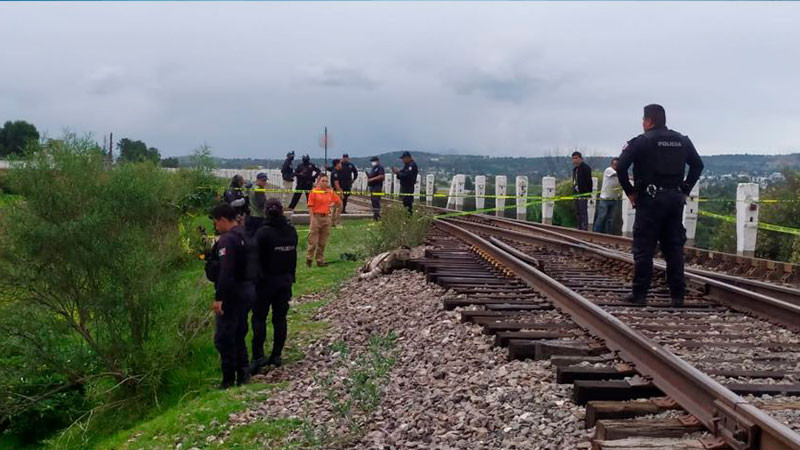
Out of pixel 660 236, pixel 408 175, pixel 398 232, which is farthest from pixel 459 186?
pixel 660 236

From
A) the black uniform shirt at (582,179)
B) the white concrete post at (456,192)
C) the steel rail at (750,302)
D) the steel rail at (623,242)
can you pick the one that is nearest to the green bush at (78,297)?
the steel rail at (750,302)

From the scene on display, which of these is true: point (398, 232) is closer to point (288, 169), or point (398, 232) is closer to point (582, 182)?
point (582, 182)

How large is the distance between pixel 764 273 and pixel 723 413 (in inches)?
315

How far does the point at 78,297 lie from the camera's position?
32.6 ft

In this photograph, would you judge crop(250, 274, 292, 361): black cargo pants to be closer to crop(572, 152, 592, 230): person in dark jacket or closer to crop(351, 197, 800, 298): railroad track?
crop(351, 197, 800, 298): railroad track

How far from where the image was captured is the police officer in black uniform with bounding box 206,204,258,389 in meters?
8.01

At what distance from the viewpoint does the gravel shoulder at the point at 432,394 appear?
4996 millimetres

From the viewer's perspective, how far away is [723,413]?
14.6ft

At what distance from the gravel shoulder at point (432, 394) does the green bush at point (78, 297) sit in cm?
217

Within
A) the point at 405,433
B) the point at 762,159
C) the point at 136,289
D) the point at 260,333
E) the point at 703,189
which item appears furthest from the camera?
the point at 762,159

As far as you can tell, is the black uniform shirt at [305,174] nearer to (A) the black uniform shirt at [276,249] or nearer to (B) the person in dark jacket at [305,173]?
(B) the person in dark jacket at [305,173]

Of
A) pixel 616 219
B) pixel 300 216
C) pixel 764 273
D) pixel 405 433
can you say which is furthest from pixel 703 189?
pixel 405 433

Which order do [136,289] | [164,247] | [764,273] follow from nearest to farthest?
1. [136,289]
2. [164,247]
3. [764,273]

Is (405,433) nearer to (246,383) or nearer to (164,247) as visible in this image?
(246,383)
